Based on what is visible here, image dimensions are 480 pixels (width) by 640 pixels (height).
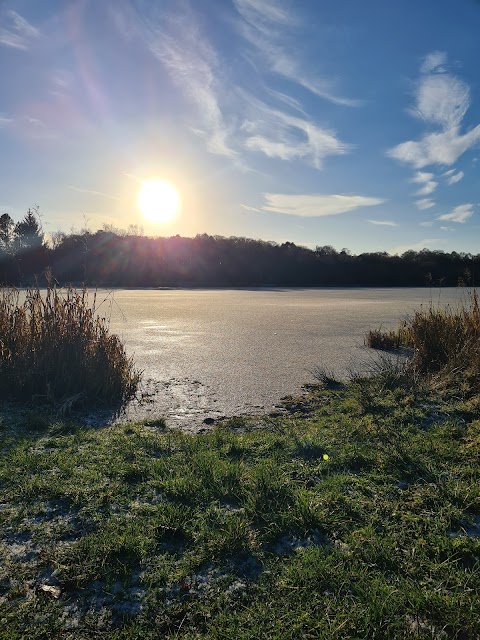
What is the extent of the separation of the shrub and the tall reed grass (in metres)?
3.85

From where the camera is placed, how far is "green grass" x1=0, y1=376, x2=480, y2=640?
75.0 inches

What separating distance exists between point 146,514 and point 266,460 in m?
1.05

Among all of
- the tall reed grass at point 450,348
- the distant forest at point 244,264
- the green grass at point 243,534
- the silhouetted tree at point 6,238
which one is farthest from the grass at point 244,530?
the distant forest at point 244,264

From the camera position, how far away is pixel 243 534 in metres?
2.44

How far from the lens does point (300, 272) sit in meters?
47.8

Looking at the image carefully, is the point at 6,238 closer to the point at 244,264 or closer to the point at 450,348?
the point at 450,348

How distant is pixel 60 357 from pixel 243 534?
148 inches

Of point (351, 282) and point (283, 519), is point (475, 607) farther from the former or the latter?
point (351, 282)

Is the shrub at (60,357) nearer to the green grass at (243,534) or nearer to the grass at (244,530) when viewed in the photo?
the grass at (244,530)

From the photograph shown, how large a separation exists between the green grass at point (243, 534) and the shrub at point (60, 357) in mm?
1268

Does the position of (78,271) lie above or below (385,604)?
above

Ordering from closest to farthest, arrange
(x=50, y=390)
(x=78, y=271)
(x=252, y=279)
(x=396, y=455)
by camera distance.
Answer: (x=396, y=455), (x=50, y=390), (x=78, y=271), (x=252, y=279)

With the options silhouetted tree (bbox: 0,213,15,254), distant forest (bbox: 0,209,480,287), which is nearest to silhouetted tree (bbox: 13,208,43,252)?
silhouetted tree (bbox: 0,213,15,254)

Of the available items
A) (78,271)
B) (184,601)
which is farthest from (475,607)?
(78,271)
